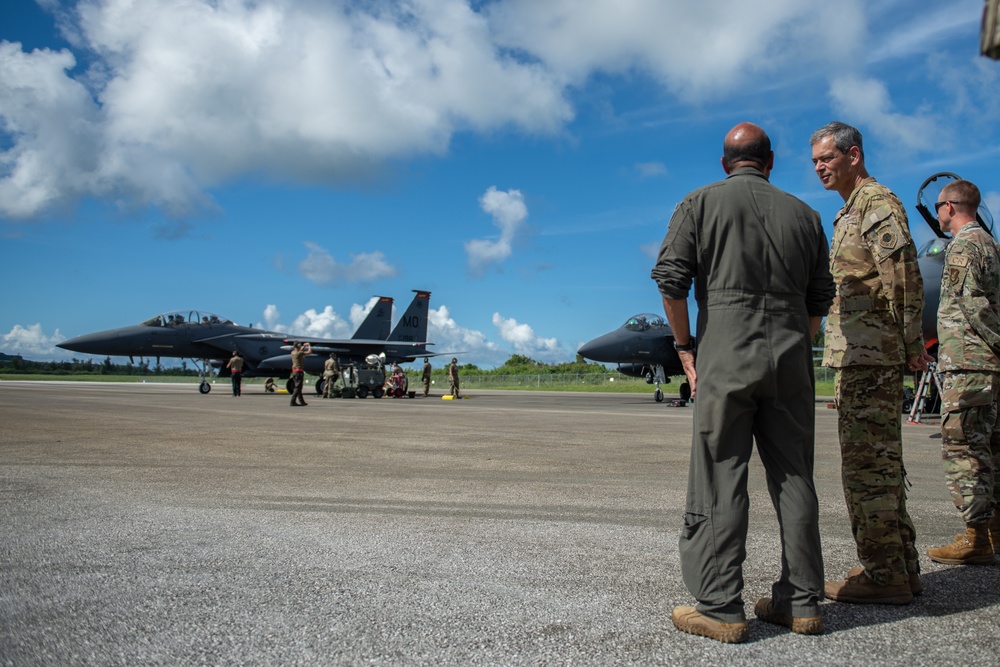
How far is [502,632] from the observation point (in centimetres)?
240

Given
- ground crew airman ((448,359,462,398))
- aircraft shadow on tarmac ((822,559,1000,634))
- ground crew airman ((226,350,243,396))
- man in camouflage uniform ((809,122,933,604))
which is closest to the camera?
aircraft shadow on tarmac ((822,559,1000,634))

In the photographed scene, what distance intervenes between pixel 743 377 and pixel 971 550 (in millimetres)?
1943

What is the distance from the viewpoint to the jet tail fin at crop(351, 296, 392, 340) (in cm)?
4222

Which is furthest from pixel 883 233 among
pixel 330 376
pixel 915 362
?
pixel 330 376

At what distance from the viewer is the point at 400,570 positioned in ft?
10.3

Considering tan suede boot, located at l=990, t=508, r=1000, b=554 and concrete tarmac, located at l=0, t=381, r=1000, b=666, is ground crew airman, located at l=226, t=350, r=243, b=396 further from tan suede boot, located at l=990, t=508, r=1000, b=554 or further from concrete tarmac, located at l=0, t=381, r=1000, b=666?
tan suede boot, located at l=990, t=508, r=1000, b=554

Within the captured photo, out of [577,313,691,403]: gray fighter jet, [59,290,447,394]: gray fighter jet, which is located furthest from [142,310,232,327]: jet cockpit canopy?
[577,313,691,403]: gray fighter jet

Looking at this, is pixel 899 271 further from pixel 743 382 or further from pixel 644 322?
pixel 644 322

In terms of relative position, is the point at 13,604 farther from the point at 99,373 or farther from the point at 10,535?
the point at 99,373

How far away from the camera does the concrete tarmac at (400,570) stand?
7.46ft

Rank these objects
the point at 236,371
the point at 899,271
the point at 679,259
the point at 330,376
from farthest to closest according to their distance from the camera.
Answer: the point at 236,371
the point at 330,376
the point at 899,271
the point at 679,259

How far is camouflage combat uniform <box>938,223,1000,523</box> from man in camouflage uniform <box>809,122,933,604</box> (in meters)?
0.65

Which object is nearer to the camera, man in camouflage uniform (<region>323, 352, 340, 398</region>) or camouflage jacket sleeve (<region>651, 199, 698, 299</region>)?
camouflage jacket sleeve (<region>651, 199, 698, 299</region>)

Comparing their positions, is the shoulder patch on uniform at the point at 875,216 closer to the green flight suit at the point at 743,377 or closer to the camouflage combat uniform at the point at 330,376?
the green flight suit at the point at 743,377
